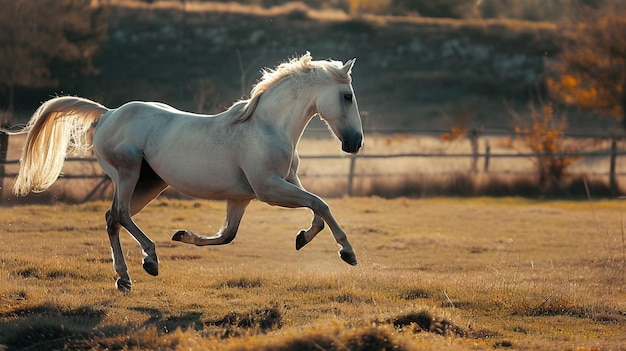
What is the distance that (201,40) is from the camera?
48000mm

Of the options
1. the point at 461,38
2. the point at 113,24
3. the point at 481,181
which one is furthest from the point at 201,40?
the point at 481,181

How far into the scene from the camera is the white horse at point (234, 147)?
833 cm

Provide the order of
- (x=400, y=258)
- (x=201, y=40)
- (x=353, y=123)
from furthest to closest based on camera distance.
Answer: (x=201, y=40), (x=400, y=258), (x=353, y=123)

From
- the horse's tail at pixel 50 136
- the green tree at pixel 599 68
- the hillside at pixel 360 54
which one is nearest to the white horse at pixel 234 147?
the horse's tail at pixel 50 136

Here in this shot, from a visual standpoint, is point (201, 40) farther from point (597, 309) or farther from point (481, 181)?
point (597, 309)

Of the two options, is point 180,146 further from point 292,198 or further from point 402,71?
point 402,71

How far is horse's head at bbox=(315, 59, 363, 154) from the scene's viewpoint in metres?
8.30

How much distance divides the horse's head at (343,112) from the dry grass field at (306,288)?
140 centimetres

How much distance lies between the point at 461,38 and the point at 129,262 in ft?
141

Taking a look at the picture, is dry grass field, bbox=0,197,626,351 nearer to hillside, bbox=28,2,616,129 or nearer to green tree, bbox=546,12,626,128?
green tree, bbox=546,12,626,128

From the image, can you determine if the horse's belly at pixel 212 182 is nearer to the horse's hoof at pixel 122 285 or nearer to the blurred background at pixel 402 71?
the horse's hoof at pixel 122 285

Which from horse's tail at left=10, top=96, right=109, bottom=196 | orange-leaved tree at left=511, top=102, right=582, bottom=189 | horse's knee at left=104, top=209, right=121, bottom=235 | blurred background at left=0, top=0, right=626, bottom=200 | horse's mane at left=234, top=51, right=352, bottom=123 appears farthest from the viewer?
blurred background at left=0, top=0, right=626, bottom=200

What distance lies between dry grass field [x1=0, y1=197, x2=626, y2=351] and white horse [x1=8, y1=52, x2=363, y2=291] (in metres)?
0.64

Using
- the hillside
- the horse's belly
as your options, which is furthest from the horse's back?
the hillside
